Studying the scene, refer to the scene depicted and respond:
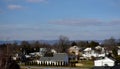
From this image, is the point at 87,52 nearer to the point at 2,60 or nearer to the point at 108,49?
the point at 108,49

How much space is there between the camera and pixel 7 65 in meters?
3.19

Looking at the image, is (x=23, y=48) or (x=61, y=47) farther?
(x=61, y=47)

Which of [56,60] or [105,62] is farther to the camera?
[56,60]

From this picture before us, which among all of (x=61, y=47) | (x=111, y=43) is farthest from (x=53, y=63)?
(x=111, y=43)

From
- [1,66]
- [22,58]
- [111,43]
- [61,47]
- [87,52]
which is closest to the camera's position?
[1,66]

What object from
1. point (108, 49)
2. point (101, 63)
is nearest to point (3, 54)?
point (101, 63)

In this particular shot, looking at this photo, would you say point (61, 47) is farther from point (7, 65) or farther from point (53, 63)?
point (7, 65)

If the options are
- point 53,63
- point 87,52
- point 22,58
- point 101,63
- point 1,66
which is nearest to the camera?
point 1,66

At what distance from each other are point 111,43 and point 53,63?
50.4 metres

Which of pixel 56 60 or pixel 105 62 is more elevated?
pixel 56 60

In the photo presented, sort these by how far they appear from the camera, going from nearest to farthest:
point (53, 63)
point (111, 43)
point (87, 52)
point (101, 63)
Answer: point (101, 63)
point (53, 63)
point (87, 52)
point (111, 43)

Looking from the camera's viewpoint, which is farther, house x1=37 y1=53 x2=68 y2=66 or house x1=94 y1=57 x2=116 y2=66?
house x1=37 y1=53 x2=68 y2=66

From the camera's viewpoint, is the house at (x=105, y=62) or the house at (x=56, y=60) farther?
the house at (x=56, y=60)

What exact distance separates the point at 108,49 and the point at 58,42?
18850mm
